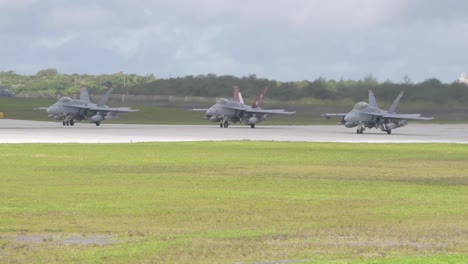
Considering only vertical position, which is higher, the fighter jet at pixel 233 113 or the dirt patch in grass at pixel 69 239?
the fighter jet at pixel 233 113

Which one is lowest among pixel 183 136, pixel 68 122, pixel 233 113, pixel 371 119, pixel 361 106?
pixel 183 136

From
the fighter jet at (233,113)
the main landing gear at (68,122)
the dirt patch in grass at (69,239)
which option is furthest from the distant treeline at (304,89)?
the dirt patch in grass at (69,239)

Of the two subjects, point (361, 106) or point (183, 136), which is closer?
point (183, 136)

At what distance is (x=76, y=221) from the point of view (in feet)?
67.6

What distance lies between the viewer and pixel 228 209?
23078 millimetres

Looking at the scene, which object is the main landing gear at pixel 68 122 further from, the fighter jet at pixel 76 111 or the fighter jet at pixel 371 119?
the fighter jet at pixel 371 119

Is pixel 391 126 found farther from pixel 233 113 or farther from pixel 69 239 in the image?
pixel 69 239

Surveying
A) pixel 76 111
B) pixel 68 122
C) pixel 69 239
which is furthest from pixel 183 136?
pixel 69 239

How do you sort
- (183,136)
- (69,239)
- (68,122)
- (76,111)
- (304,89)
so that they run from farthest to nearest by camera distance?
(304,89), (68,122), (76,111), (183,136), (69,239)

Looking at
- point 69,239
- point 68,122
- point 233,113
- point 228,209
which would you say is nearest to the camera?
point 69,239

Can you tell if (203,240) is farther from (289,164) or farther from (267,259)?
(289,164)

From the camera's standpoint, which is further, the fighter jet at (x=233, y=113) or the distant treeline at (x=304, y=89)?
the distant treeline at (x=304, y=89)

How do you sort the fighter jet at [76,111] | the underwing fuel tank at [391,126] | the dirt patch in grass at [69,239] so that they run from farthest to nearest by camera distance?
the fighter jet at [76,111]
the underwing fuel tank at [391,126]
the dirt patch in grass at [69,239]

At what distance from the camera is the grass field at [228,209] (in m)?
16.7
